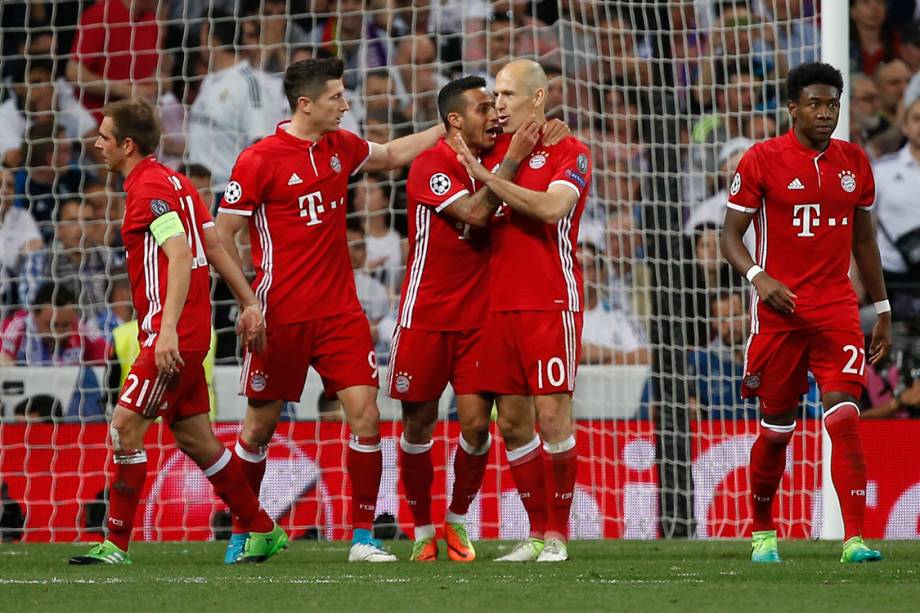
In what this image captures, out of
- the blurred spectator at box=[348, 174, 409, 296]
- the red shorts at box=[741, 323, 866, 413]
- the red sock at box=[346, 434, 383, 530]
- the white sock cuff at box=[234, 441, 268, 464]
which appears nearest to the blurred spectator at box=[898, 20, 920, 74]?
the blurred spectator at box=[348, 174, 409, 296]

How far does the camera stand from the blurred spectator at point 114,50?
481 inches

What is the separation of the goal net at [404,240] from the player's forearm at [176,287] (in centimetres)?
288

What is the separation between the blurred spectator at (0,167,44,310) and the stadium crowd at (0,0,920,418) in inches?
0.6

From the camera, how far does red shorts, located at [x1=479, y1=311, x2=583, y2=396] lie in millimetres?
6477

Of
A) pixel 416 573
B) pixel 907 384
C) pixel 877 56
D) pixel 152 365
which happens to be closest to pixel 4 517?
pixel 152 365

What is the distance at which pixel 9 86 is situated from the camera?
39.2 ft

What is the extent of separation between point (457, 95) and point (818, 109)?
1559 mm

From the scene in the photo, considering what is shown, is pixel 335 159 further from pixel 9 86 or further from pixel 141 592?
pixel 9 86

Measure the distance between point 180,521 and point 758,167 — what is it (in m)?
4.19

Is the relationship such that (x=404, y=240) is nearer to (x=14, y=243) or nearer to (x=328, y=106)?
(x=14, y=243)

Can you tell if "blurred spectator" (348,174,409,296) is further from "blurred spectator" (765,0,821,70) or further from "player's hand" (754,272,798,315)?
"player's hand" (754,272,798,315)

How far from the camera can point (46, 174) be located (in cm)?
1197

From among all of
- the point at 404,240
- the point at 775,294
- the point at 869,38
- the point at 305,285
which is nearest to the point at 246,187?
the point at 305,285

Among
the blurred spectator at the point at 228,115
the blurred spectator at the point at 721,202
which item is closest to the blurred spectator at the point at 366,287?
the blurred spectator at the point at 228,115
